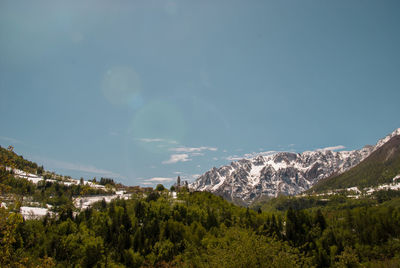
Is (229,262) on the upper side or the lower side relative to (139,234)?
upper

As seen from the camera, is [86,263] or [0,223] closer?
[0,223]

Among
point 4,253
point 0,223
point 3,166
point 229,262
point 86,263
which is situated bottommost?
point 86,263

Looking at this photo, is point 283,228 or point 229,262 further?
point 283,228

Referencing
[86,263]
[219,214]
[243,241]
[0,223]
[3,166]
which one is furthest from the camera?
[219,214]

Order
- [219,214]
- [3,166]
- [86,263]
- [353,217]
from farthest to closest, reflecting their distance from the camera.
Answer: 1. [219,214]
2. [353,217]
3. [86,263]
4. [3,166]

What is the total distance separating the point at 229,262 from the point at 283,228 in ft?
532

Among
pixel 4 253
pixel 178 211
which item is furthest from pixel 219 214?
pixel 4 253

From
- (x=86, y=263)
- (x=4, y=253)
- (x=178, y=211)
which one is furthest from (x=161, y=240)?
(x=4, y=253)

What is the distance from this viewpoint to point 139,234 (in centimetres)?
13025

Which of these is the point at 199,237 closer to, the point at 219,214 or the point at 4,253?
the point at 219,214

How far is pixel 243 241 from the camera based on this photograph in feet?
114

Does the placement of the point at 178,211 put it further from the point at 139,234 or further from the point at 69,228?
the point at 69,228

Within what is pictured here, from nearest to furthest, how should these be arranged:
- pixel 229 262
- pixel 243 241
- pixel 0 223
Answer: pixel 0 223, pixel 229 262, pixel 243 241

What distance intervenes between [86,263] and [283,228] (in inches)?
5084
